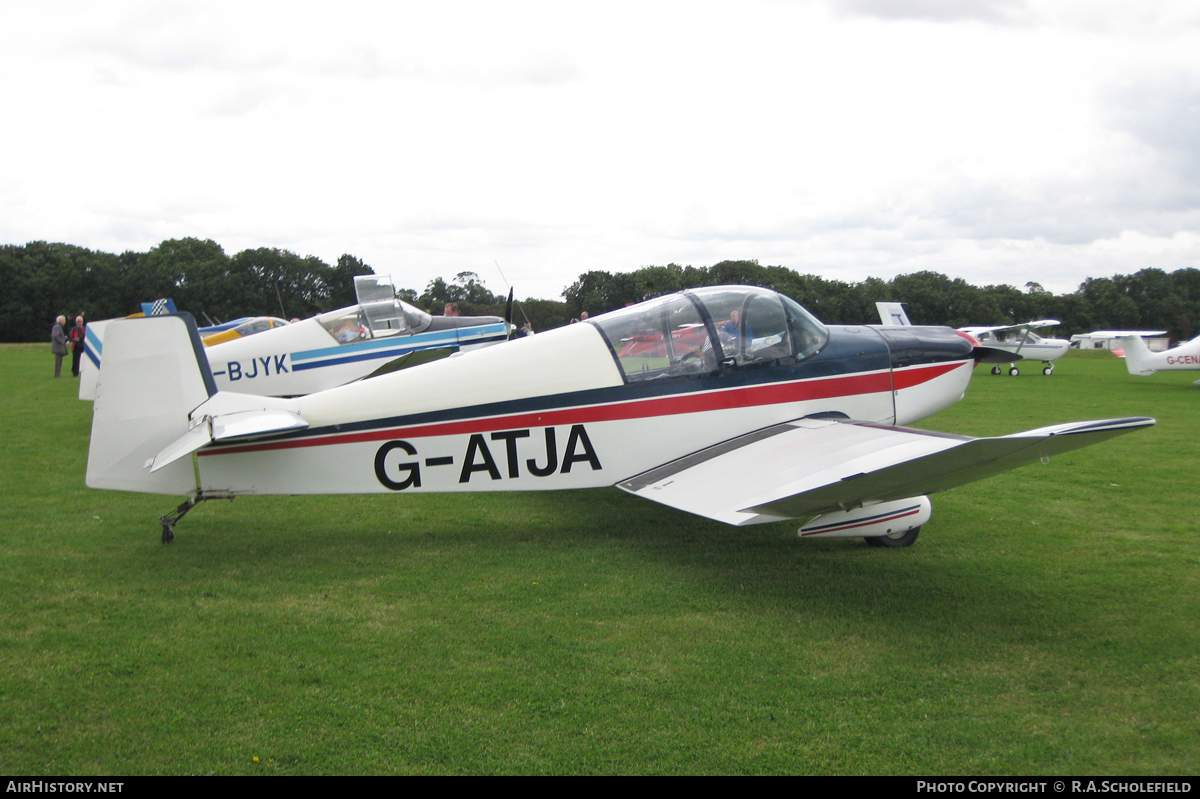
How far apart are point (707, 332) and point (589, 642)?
103 inches

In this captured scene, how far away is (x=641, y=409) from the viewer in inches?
214

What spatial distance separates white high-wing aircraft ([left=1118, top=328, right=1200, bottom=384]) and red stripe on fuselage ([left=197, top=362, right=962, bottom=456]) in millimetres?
17871

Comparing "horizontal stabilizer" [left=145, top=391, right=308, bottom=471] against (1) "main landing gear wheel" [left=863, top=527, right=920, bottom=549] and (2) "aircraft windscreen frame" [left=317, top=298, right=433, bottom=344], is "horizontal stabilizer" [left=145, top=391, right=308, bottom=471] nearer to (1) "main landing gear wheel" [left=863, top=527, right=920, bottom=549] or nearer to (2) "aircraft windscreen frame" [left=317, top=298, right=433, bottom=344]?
(1) "main landing gear wheel" [left=863, top=527, right=920, bottom=549]

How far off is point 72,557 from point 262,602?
1.84 meters

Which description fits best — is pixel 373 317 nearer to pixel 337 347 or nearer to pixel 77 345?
pixel 337 347

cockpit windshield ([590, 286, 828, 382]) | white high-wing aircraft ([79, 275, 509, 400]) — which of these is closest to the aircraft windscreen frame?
white high-wing aircraft ([79, 275, 509, 400])

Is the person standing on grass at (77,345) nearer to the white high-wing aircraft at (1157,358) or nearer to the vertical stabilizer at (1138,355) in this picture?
the white high-wing aircraft at (1157,358)

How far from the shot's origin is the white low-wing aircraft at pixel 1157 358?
19.5 metres

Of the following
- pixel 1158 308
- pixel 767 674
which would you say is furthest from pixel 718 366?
pixel 1158 308

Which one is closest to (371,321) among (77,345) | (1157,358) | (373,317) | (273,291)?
(373,317)

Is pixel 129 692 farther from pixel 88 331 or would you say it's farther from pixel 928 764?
pixel 88 331

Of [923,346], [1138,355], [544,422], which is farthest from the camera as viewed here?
[1138,355]

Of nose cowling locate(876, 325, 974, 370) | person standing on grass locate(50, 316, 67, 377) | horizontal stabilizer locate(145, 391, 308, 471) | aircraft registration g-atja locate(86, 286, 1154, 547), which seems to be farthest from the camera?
person standing on grass locate(50, 316, 67, 377)

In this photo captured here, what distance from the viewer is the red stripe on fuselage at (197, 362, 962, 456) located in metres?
5.14
